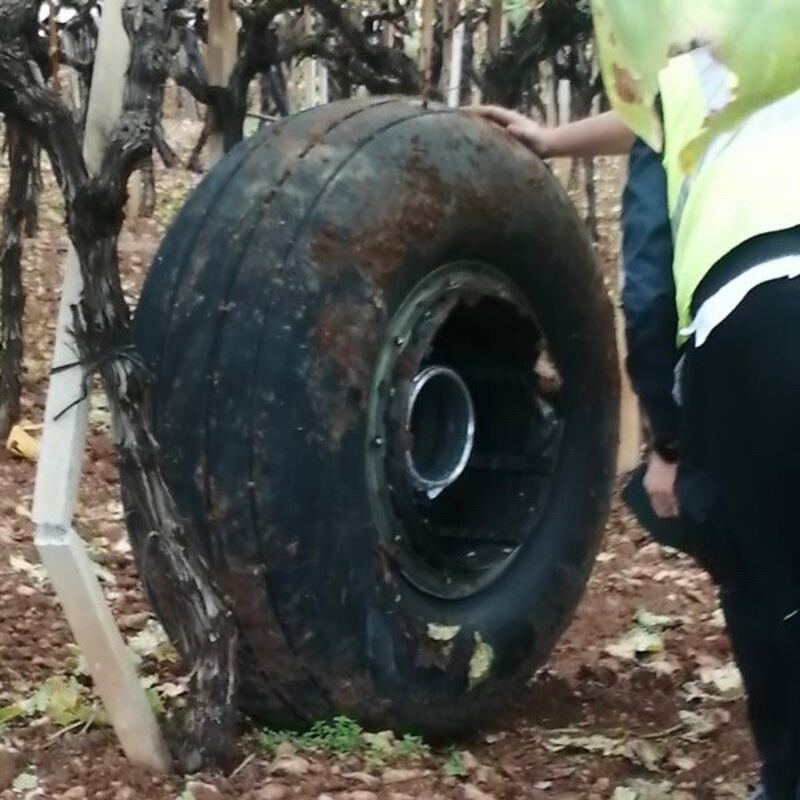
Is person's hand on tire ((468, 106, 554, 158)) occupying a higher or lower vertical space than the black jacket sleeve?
higher

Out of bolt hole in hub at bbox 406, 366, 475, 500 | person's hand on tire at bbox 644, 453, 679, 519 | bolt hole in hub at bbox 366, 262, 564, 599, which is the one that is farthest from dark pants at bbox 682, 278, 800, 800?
bolt hole in hub at bbox 406, 366, 475, 500

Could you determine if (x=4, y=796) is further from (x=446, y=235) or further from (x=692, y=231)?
(x=692, y=231)

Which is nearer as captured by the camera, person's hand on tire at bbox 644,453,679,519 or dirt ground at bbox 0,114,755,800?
person's hand on tire at bbox 644,453,679,519

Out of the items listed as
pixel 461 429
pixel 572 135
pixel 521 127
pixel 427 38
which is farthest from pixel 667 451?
pixel 427 38

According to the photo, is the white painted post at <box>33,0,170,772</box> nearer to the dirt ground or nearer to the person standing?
the dirt ground

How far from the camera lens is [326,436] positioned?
2268 millimetres

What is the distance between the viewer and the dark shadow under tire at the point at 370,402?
2.22m

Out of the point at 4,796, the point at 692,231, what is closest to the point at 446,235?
the point at 692,231

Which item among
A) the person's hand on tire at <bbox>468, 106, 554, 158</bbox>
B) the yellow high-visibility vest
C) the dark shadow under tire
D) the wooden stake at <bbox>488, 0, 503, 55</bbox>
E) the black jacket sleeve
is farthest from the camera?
the wooden stake at <bbox>488, 0, 503, 55</bbox>

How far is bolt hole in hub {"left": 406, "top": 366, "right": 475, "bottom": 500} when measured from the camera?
2.71m

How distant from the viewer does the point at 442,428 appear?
2760 millimetres

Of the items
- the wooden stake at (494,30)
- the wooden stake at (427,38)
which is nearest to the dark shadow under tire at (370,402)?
the wooden stake at (427,38)

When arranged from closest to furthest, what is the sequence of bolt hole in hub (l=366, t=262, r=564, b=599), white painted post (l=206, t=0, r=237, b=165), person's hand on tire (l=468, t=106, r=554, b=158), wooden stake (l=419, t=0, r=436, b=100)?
bolt hole in hub (l=366, t=262, r=564, b=599), person's hand on tire (l=468, t=106, r=554, b=158), white painted post (l=206, t=0, r=237, b=165), wooden stake (l=419, t=0, r=436, b=100)

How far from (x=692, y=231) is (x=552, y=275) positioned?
1.12m
